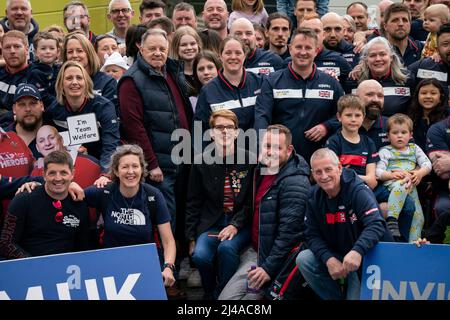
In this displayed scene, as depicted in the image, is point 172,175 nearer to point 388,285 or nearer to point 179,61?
point 179,61

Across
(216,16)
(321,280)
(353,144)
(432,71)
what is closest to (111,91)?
(216,16)

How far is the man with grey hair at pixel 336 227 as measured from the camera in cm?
654

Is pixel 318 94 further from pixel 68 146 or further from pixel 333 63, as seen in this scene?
pixel 68 146

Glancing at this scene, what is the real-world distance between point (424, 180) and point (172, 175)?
2.26 metres

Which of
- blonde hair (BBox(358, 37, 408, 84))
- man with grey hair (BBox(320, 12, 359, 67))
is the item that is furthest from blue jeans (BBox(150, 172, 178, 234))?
man with grey hair (BBox(320, 12, 359, 67))

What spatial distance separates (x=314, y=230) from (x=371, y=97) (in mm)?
1613

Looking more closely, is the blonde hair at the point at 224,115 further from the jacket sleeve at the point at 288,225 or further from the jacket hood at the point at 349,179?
the jacket hood at the point at 349,179

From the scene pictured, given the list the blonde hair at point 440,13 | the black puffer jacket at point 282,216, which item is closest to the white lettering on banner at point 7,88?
the black puffer jacket at point 282,216

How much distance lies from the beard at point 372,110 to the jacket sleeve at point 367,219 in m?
1.21

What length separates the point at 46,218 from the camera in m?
6.83

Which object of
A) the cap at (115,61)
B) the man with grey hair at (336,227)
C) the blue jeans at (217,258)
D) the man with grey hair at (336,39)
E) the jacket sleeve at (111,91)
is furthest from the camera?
the man with grey hair at (336,39)

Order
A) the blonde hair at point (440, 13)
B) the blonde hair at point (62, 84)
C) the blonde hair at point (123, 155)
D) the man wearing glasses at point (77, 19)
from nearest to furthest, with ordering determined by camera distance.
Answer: the blonde hair at point (123, 155)
the blonde hair at point (62, 84)
the blonde hair at point (440, 13)
the man wearing glasses at point (77, 19)

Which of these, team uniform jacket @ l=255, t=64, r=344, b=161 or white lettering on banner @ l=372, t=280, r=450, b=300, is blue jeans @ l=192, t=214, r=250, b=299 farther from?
white lettering on banner @ l=372, t=280, r=450, b=300
